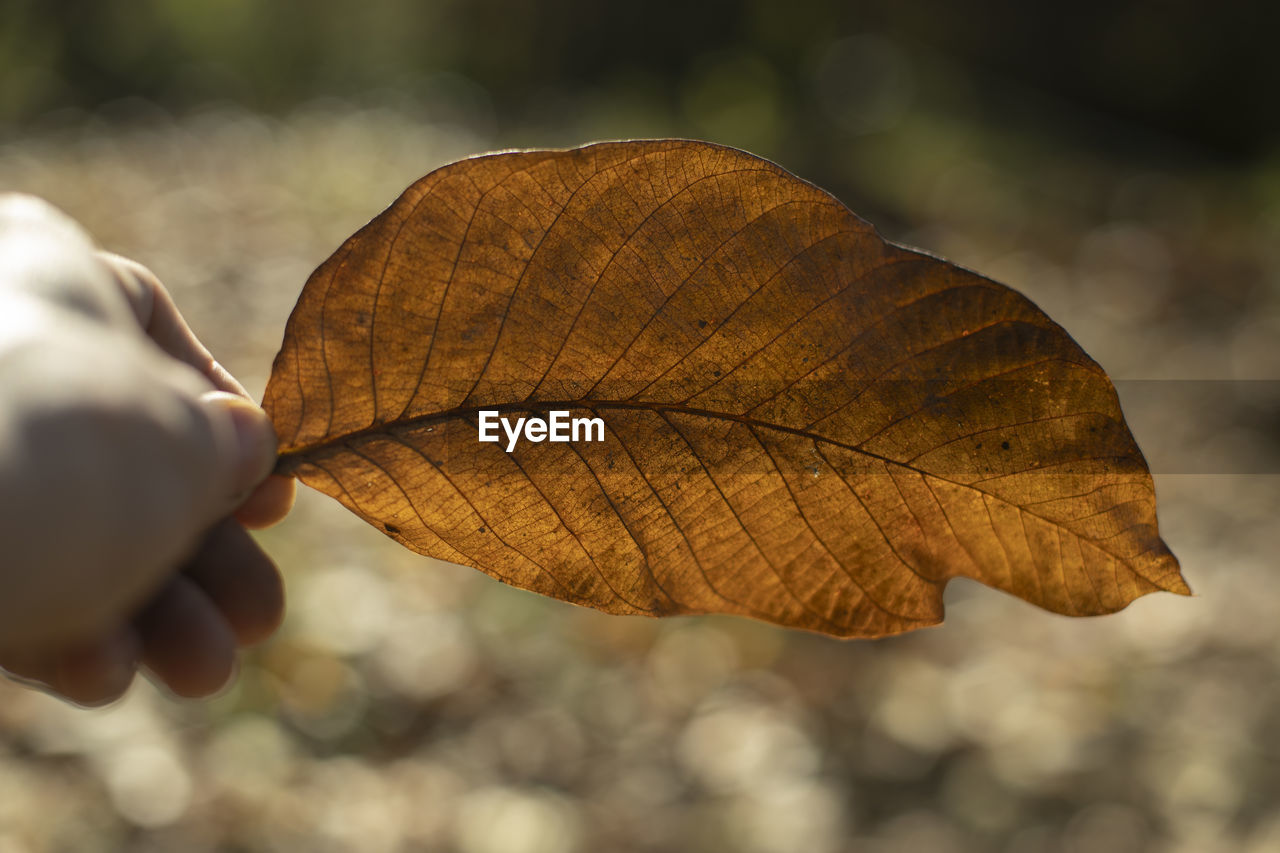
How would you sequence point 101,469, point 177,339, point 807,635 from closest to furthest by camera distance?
point 101,469 → point 177,339 → point 807,635

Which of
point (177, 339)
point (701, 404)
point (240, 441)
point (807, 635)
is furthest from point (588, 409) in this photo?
point (807, 635)

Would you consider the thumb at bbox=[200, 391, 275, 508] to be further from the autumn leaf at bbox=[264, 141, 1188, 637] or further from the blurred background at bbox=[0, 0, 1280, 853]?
the blurred background at bbox=[0, 0, 1280, 853]

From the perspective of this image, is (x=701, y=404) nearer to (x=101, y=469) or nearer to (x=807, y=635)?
(x=101, y=469)

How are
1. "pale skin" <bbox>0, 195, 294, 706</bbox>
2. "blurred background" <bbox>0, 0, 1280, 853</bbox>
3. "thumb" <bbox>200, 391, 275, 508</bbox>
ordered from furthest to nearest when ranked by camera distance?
"blurred background" <bbox>0, 0, 1280, 853</bbox>, "thumb" <bbox>200, 391, 275, 508</bbox>, "pale skin" <bbox>0, 195, 294, 706</bbox>

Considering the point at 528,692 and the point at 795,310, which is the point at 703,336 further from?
the point at 528,692

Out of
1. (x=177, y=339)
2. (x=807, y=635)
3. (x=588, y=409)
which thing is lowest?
(x=807, y=635)

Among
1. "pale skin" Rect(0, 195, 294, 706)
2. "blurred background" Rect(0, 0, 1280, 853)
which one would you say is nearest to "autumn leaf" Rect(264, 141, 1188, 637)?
"pale skin" Rect(0, 195, 294, 706)

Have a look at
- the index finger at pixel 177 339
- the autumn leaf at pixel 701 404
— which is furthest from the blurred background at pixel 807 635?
the autumn leaf at pixel 701 404
